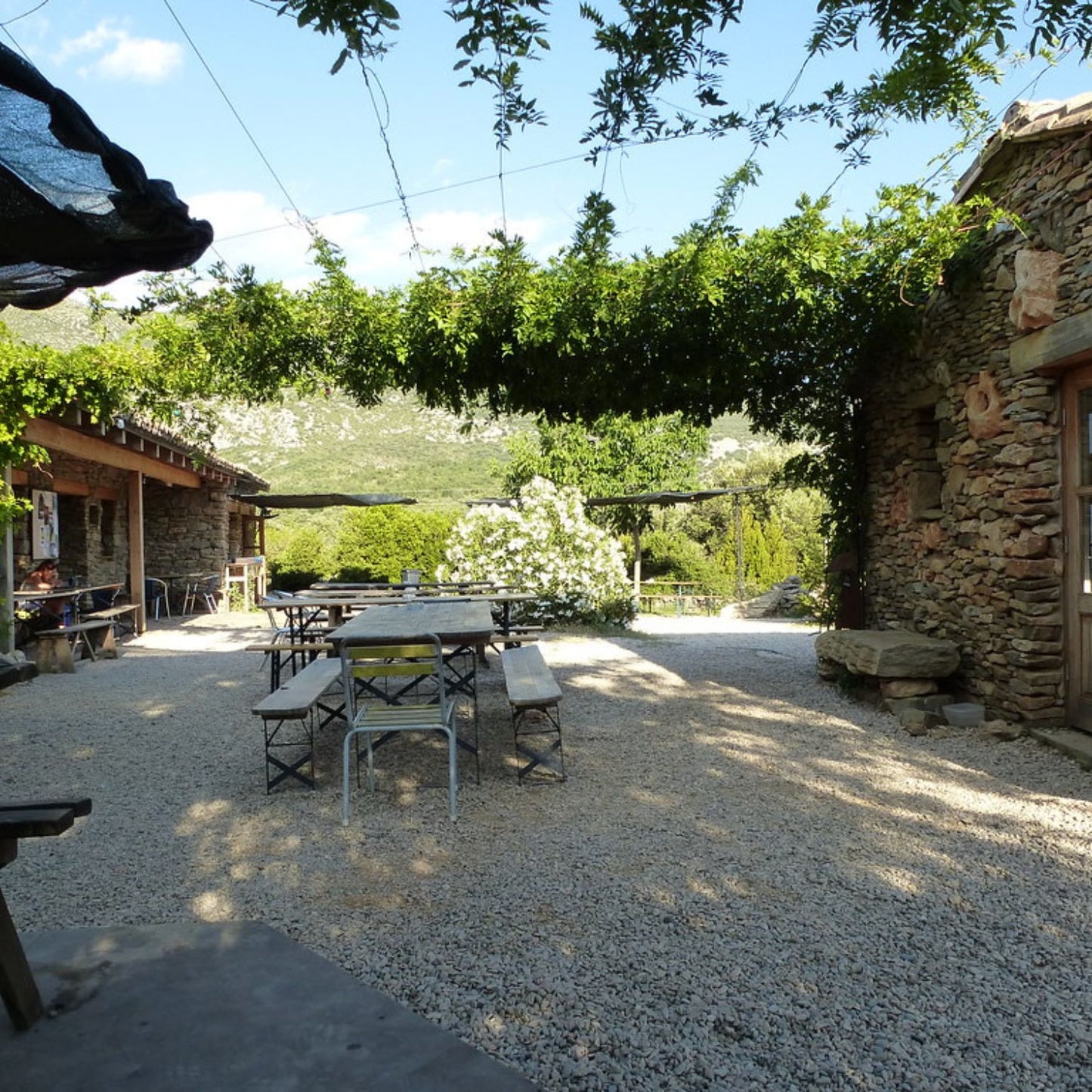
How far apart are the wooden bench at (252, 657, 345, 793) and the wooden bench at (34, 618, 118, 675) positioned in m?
3.87

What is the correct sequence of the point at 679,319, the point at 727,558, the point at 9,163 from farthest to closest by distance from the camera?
1. the point at 727,558
2. the point at 679,319
3. the point at 9,163

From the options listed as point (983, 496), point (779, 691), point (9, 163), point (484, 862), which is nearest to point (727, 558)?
point (779, 691)

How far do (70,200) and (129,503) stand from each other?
40.1ft

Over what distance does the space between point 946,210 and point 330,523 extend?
28456 millimetres

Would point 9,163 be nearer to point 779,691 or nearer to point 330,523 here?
point 779,691

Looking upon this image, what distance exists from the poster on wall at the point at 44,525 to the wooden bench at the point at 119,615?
0.95m

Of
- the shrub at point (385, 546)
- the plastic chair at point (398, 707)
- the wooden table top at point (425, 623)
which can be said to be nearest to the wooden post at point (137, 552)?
the shrub at point (385, 546)

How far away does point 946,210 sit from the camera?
5672 millimetres

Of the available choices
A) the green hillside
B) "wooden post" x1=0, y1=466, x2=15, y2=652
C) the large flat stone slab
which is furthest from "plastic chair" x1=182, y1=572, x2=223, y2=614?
the green hillside

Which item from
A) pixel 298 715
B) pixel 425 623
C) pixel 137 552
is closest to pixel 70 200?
pixel 298 715

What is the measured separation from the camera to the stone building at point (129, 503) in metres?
10.4

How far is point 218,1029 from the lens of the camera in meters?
1.92

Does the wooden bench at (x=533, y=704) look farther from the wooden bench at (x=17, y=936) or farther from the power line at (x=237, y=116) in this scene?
the power line at (x=237, y=116)

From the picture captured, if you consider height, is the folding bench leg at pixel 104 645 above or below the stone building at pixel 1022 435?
below
